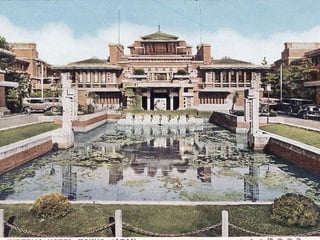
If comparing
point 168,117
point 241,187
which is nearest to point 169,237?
point 241,187

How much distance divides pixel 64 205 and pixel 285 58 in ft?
150

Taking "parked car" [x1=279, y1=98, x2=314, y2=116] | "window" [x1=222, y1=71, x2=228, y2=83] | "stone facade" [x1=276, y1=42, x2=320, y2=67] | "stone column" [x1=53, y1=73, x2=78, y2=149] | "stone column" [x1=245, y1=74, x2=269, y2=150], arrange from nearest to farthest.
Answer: "stone column" [x1=245, y1=74, x2=269, y2=150] → "stone column" [x1=53, y1=73, x2=78, y2=149] → "parked car" [x1=279, y1=98, x2=314, y2=116] → "stone facade" [x1=276, y1=42, x2=320, y2=67] → "window" [x1=222, y1=71, x2=228, y2=83]

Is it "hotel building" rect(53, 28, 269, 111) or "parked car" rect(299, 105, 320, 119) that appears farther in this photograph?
"hotel building" rect(53, 28, 269, 111)

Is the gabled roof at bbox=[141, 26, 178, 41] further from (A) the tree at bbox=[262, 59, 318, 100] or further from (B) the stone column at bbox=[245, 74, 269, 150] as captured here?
(B) the stone column at bbox=[245, 74, 269, 150]

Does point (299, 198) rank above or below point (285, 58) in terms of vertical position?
below

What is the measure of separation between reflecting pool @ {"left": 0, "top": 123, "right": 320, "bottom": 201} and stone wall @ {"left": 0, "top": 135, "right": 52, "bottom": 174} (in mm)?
307

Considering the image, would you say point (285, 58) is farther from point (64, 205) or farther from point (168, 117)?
point (64, 205)

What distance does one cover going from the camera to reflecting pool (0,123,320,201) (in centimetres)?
1037

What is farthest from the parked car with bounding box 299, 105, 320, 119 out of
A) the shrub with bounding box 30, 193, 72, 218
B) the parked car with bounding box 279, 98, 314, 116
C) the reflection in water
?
the shrub with bounding box 30, 193, 72, 218

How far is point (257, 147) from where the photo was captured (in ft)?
60.1

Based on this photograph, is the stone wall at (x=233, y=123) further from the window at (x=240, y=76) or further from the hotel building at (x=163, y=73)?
the window at (x=240, y=76)

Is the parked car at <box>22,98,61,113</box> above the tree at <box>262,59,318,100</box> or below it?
below

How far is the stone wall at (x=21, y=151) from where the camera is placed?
42.3ft

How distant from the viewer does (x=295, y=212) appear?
6867 millimetres
